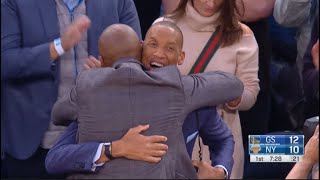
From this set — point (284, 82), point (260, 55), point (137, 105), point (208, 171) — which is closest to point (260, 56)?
point (260, 55)

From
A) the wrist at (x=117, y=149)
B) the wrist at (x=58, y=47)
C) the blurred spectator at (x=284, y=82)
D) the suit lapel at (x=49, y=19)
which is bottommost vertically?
the blurred spectator at (x=284, y=82)

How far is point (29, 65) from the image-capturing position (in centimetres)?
224

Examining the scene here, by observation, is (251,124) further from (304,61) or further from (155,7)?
(155,7)

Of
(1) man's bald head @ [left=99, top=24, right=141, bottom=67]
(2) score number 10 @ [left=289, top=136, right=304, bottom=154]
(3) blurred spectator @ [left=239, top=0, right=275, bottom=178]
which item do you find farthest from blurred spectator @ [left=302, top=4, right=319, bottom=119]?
(1) man's bald head @ [left=99, top=24, right=141, bottom=67]

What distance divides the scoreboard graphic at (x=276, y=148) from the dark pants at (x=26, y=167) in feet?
2.22

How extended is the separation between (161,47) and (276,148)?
18.3 inches

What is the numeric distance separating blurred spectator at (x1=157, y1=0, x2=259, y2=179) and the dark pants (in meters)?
0.57

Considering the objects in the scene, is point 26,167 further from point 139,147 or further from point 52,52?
point 139,147

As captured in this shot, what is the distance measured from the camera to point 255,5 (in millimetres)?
2570

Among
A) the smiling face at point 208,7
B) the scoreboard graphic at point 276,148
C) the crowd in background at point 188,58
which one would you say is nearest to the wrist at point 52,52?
the crowd in background at point 188,58

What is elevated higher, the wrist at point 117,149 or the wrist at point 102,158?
the wrist at point 117,149

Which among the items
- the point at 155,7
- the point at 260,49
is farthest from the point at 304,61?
the point at 155,7

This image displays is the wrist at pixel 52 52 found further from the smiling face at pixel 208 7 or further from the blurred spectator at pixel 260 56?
the blurred spectator at pixel 260 56

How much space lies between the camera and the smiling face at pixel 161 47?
203 centimetres
